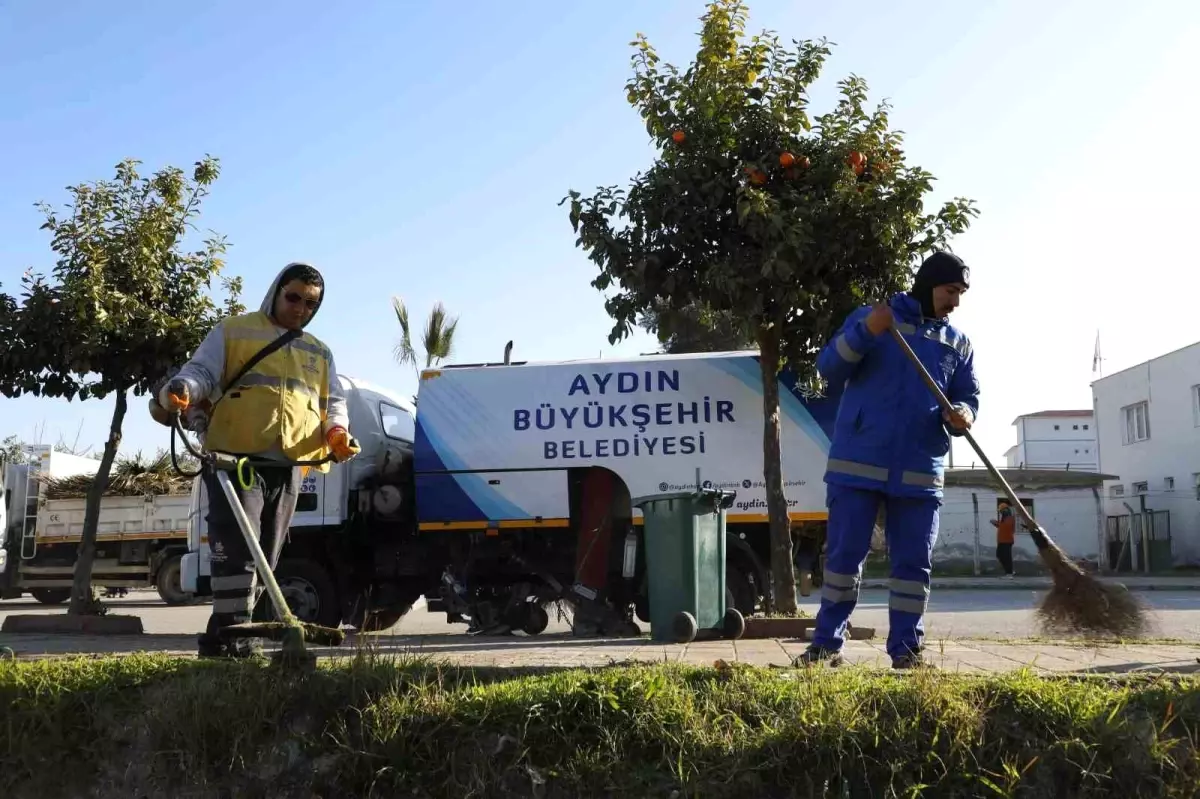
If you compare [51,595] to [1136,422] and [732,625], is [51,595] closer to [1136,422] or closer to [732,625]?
[732,625]

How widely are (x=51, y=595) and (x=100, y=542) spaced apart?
1.60 meters

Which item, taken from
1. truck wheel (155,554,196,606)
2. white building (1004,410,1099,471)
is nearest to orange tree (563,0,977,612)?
truck wheel (155,554,196,606)

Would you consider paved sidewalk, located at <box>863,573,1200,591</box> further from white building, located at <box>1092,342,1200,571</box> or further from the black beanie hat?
the black beanie hat

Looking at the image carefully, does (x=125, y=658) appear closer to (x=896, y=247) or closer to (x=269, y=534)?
(x=269, y=534)

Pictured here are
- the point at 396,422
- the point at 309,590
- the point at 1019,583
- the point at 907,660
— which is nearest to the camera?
the point at 907,660

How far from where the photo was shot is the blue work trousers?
4621mm

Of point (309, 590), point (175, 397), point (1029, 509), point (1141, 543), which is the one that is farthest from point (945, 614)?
point (1141, 543)

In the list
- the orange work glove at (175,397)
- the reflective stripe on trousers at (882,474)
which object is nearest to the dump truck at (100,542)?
the orange work glove at (175,397)

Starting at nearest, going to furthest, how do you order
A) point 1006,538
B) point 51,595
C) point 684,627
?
1. point 684,627
2. point 51,595
3. point 1006,538

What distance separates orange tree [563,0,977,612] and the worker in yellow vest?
4.44m

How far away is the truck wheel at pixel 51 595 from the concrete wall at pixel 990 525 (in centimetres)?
1867

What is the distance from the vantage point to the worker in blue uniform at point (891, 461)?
461 centimetres

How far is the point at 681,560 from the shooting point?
25.1 ft

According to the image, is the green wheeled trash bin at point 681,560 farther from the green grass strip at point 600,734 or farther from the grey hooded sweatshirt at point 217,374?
the green grass strip at point 600,734
